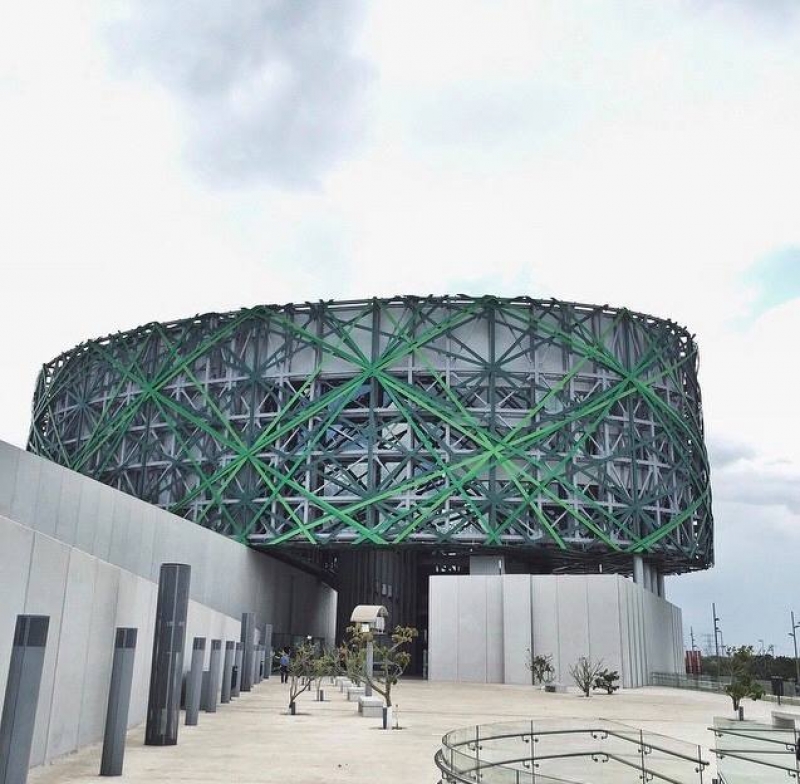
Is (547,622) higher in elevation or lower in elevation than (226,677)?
higher

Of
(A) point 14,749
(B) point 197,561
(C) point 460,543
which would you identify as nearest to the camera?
(A) point 14,749

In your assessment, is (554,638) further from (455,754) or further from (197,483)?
(455,754)

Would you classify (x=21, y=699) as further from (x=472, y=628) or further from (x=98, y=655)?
(x=472, y=628)

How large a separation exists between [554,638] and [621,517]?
8.06 m

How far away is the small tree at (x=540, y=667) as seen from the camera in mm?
39550

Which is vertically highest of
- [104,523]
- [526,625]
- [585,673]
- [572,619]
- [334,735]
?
[104,523]

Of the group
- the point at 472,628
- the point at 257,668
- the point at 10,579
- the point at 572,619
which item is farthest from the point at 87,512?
the point at 572,619

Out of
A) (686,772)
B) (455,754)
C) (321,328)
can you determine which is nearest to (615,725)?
(686,772)

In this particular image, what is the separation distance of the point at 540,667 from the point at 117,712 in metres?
31.0

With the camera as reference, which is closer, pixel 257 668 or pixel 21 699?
pixel 21 699

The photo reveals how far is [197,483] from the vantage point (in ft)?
162

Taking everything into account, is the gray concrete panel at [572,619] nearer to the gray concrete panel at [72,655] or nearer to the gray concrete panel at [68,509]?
the gray concrete panel at [68,509]

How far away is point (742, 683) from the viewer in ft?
87.4

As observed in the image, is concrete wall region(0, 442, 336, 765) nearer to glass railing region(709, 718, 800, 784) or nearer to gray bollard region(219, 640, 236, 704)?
gray bollard region(219, 640, 236, 704)
